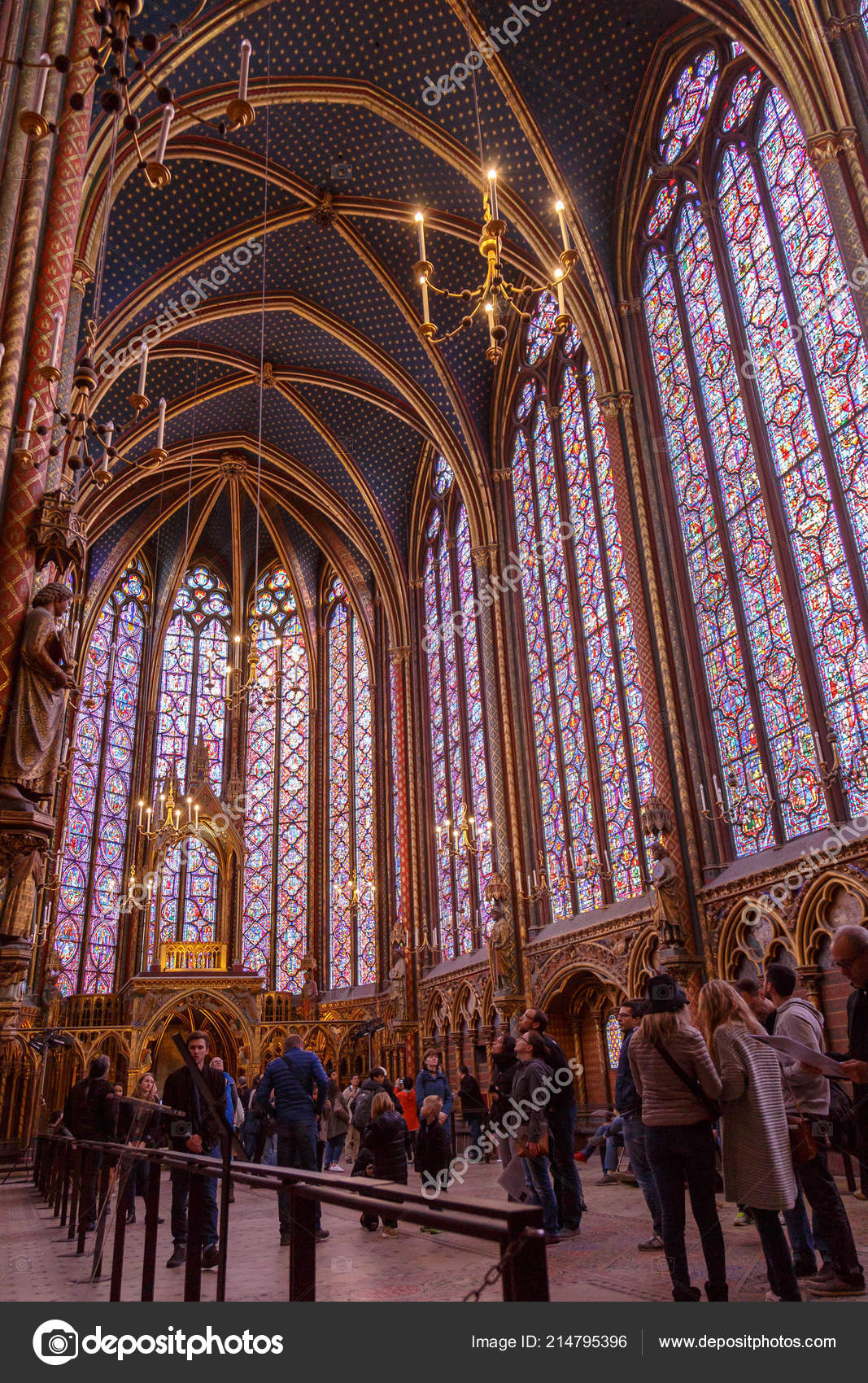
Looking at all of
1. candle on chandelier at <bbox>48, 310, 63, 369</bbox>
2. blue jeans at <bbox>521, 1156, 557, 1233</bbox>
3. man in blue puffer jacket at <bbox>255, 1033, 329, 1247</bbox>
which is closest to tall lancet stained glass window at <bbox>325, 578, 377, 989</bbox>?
man in blue puffer jacket at <bbox>255, 1033, 329, 1247</bbox>

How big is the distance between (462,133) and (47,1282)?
16.2m

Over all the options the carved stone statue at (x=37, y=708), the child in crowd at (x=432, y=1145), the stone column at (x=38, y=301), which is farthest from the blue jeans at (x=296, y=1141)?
the stone column at (x=38, y=301)

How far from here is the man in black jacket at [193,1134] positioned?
5.91 meters

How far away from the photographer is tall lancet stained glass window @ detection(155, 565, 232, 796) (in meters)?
25.6

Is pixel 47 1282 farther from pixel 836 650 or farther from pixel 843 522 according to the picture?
pixel 843 522

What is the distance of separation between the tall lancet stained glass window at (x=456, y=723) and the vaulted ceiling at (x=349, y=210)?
1.60m

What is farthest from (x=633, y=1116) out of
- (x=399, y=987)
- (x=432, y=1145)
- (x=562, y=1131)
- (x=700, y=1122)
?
(x=399, y=987)

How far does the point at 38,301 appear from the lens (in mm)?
7848
